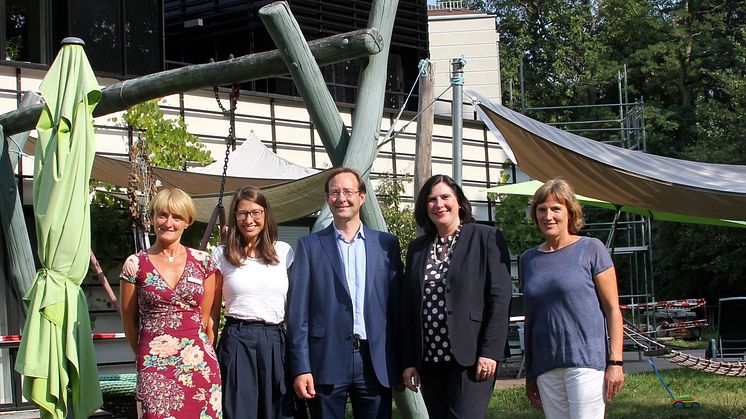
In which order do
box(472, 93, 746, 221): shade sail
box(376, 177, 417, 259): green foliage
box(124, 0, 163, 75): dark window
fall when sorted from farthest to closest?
box(376, 177, 417, 259): green foliage < box(124, 0, 163, 75): dark window < box(472, 93, 746, 221): shade sail

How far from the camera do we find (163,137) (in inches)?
400

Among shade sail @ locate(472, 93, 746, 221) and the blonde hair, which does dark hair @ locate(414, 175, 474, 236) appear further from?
shade sail @ locate(472, 93, 746, 221)

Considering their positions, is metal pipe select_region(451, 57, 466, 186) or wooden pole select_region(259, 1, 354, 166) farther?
metal pipe select_region(451, 57, 466, 186)

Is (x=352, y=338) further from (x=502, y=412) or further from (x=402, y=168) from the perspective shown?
(x=402, y=168)

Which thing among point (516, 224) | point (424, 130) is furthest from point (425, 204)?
point (516, 224)

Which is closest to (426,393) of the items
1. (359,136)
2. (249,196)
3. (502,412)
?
(249,196)

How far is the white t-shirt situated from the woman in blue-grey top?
3.38ft

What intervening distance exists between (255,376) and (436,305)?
31.4 inches

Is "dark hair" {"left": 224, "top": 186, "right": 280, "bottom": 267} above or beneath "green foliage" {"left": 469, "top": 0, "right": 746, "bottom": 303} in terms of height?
beneath

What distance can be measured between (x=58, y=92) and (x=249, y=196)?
4.40 feet

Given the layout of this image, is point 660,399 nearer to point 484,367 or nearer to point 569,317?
point 569,317

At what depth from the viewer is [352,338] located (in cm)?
407

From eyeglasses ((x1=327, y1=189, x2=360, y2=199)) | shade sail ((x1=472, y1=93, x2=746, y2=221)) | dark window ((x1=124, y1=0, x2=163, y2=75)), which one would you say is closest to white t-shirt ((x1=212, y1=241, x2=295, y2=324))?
eyeglasses ((x1=327, y1=189, x2=360, y2=199))

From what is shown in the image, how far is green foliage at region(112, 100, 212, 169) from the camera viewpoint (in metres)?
10.1
